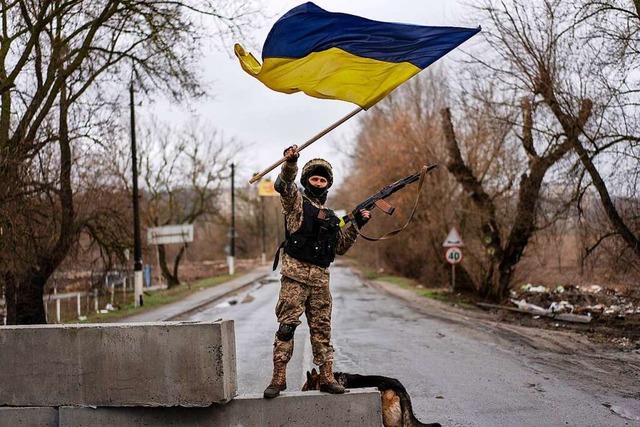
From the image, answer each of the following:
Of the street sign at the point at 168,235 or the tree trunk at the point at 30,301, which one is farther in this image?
the street sign at the point at 168,235

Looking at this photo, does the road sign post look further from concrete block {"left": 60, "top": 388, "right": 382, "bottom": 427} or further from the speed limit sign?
concrete block {"left": 60, "top": 388, "right": 382, "bottom": 427}

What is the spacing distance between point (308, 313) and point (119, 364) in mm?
1583

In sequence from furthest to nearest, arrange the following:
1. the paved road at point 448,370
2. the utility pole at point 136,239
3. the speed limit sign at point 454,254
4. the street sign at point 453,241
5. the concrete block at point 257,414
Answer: the utility pole at point 136,239 < the speed limit sign at point 454,254 < the street sign at point 453,241 < the paved road at point 448,370 < the concrete block at point 257,414

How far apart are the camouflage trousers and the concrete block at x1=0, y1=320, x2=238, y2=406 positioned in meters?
0.45

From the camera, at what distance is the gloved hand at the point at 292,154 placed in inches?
206

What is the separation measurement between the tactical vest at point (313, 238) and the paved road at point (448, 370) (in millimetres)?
2108

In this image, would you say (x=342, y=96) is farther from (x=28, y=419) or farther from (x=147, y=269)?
(x=147, y=269)

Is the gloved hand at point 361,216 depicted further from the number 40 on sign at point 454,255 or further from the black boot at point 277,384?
the number 40 on sign at point 454,255

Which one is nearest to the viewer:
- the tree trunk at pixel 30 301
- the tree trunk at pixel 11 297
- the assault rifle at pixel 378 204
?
the assault rifle at pixel 378 204

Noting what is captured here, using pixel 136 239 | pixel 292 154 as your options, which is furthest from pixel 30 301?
pixel 292 154

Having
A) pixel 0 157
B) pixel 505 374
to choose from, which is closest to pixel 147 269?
pixel 0 157

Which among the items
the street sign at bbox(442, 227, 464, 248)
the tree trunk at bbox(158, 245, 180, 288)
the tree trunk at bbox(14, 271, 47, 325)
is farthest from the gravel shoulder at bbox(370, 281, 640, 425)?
the tree trunk at bbox(158, 245, 180, 288)

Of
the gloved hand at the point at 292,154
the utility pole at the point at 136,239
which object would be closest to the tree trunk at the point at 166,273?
the utility pole at the point at 136,239

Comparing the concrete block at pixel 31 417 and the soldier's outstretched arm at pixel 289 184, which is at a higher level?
the soldier's outstretched arm at pixel 289 184
